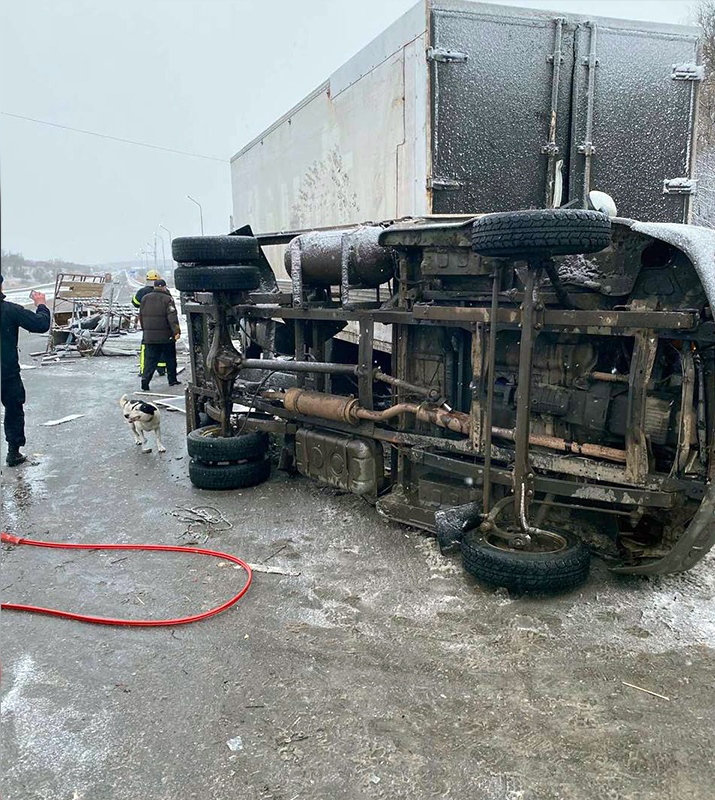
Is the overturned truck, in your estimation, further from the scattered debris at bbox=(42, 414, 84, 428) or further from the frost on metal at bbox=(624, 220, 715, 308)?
the scattered debris at bbox=(42, 414, 84, 428)

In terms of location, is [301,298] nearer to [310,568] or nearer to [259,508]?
[259,508]

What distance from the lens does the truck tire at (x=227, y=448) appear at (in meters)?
5.46

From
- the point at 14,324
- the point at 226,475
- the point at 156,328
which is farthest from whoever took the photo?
the point at 156,328

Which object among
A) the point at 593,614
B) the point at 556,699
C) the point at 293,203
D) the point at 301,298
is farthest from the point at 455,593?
the point at 293,203

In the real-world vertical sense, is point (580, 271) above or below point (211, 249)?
below

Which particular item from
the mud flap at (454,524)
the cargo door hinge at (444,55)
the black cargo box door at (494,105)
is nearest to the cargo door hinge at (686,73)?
the black cargo box door at (494,105)

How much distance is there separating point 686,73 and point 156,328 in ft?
25.6

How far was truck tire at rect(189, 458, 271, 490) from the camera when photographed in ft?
17.9

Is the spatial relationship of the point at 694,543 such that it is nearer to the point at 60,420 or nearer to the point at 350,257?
the point at 350,257

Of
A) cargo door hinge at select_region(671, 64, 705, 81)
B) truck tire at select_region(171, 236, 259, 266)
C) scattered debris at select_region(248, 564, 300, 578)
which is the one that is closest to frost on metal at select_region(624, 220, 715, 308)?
cargo door hinge at select_region(671, 64, 705, 81)

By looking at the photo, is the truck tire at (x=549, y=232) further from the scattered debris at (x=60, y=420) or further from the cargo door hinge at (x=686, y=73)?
the scattered debris at (x=60, y=420)

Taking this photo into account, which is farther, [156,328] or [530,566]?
[156,328]

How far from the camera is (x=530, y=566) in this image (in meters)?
3.42

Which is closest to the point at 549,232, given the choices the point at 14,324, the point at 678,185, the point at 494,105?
the point at 494,105
